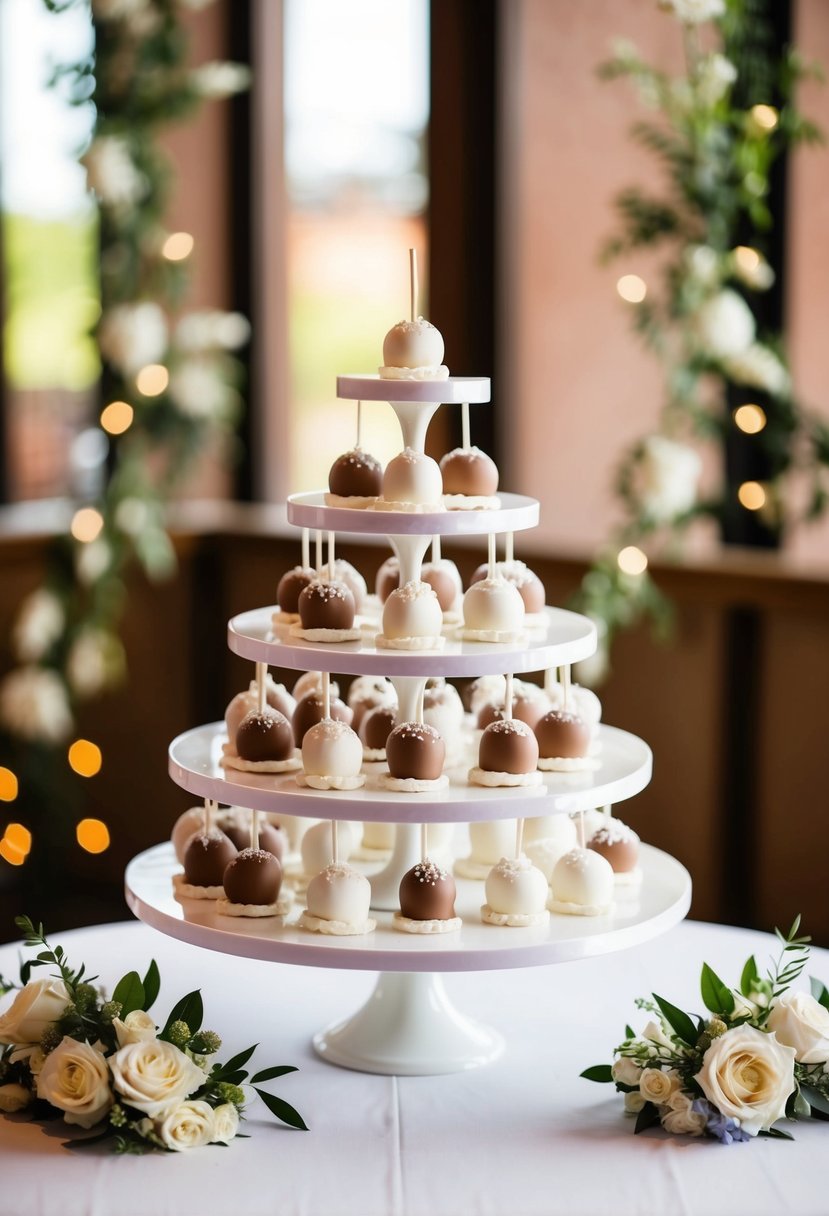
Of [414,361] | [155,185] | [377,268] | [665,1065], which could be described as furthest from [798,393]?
[665,1065]

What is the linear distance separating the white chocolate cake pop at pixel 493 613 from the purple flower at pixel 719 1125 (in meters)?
0.53

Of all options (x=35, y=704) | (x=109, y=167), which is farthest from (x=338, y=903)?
(x=109, y=167)

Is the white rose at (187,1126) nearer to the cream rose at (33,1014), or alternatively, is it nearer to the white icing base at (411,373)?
the cream rose at (33,1014)

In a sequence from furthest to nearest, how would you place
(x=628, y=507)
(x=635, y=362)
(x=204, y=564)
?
(x=204, y=564) < (x=635, y=362) < (x=628, y=507)

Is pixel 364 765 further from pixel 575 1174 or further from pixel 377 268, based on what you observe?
pixel 377 268

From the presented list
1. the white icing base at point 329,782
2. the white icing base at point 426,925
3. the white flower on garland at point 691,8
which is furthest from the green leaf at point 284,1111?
the white flower on garland at point 691,8

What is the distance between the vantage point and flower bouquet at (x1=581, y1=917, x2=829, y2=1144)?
1668 millimetres

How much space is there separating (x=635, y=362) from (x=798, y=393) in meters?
0.43

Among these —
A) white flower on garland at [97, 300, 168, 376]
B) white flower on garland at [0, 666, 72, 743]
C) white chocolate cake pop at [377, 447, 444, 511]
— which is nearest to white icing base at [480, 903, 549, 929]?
white chocolate cake pop at [377, 447, 444, 511]

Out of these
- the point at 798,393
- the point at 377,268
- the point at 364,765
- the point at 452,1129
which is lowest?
the point at 452,1129

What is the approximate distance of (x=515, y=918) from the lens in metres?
1.76

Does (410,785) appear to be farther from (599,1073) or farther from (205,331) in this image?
(205,331)

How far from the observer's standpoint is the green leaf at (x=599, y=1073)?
1764mm

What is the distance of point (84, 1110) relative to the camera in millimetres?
→ 1659
